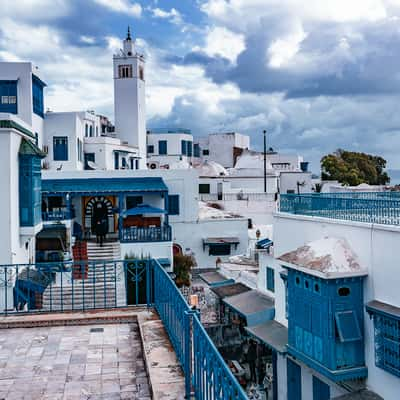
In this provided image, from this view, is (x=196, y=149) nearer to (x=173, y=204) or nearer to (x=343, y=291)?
(x=173, y=204)

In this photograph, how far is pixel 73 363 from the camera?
5965 mm

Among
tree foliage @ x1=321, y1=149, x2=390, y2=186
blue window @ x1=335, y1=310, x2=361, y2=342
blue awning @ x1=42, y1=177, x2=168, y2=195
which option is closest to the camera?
blue window @ x1=335, y1=310, x2=361, y2=342

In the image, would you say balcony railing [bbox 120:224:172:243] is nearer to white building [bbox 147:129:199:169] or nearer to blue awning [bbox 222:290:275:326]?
blue awning [bbox 222:290:275:326]

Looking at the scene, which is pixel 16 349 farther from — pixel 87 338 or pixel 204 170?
pixel 204 170

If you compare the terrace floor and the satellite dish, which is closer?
the terrace floor

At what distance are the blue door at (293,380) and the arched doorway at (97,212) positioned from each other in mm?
14909

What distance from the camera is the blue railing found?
10.3 metres

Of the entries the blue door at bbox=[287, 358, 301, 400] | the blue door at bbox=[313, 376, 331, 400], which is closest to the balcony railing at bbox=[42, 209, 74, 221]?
the blue door at bbox=[287, 358, 301, 400]

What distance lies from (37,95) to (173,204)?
8.78 meters

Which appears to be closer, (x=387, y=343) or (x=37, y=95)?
(x=387, y=343)

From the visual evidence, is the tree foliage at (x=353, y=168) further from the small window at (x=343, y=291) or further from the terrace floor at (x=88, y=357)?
the terrace floor at (x=88, y=357)

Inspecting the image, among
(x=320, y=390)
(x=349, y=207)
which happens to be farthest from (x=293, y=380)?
(x=349, y=207)

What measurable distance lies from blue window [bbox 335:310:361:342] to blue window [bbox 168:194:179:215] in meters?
15.8

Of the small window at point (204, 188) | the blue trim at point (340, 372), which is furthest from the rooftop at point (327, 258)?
the small window at point (204, 188)
